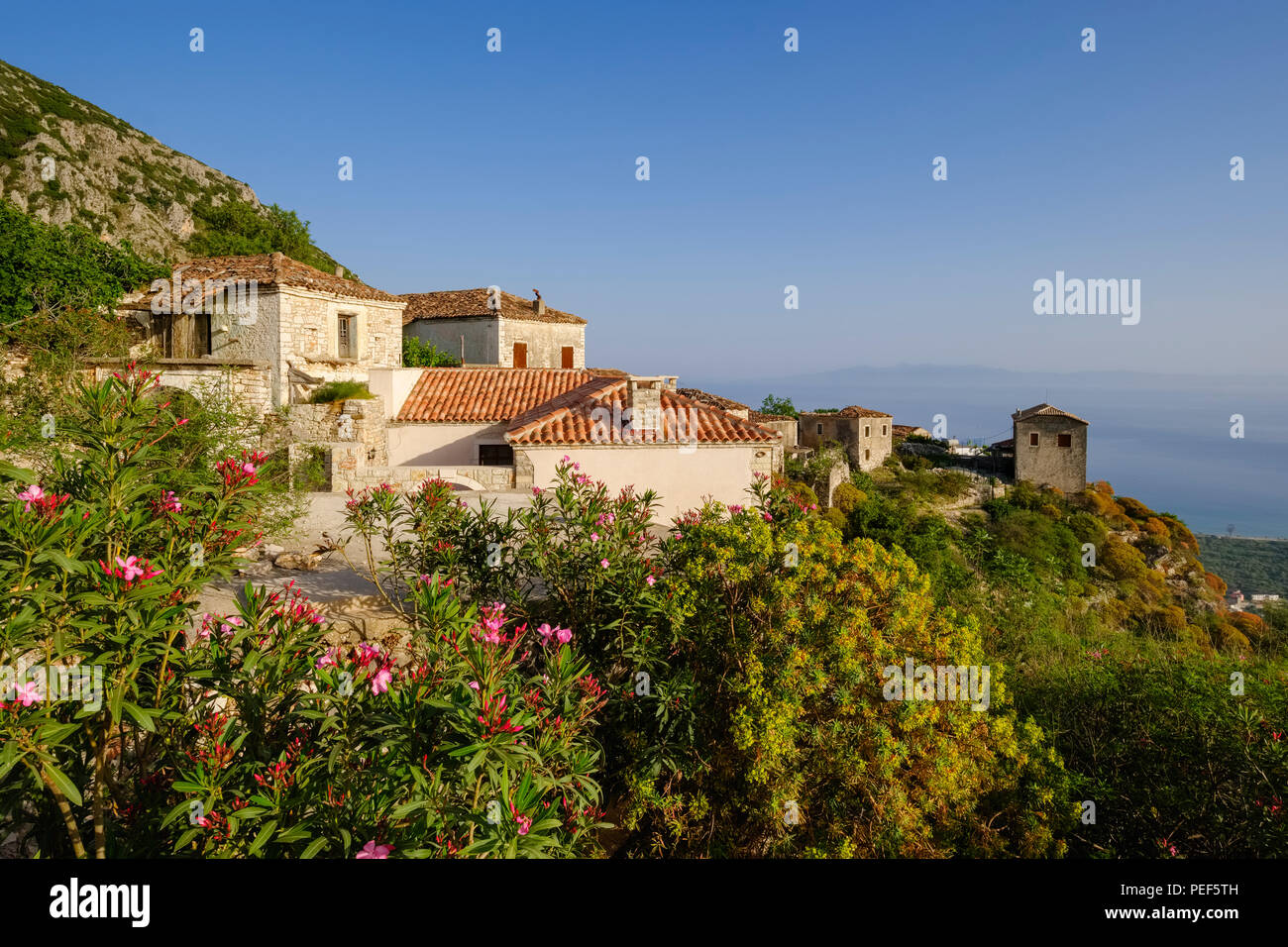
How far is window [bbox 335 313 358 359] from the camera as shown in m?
23.3

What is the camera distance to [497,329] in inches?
1249

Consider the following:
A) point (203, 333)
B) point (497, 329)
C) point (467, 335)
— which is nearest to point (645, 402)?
point (203, 333)

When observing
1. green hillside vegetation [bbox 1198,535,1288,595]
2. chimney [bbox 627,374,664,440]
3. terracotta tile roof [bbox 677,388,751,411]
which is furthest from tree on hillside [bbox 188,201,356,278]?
green hillside vegetation [bbox 1198,535,1288,595]

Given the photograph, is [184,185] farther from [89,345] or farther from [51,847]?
[51,847]

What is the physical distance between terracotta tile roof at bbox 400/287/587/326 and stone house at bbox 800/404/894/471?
1950 centimetres

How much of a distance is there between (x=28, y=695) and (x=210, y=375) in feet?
53.3

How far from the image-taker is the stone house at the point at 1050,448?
46281mm

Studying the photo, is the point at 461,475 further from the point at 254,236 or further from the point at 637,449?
the point at 254,236

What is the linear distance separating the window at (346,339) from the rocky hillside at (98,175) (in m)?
19.5

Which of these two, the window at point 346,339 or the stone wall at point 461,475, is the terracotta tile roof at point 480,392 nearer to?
the window at point 346,339

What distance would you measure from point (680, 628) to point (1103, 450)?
55912 millimetres

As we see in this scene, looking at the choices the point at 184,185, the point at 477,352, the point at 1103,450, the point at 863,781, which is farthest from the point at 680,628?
the point at 184,185

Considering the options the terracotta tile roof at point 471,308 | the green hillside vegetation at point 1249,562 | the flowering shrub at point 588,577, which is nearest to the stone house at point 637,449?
the flowering shrub at point 588,577

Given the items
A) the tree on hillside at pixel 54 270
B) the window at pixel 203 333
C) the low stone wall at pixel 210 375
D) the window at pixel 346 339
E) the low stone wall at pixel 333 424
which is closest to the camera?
the low stone wall at pixel 210 375
